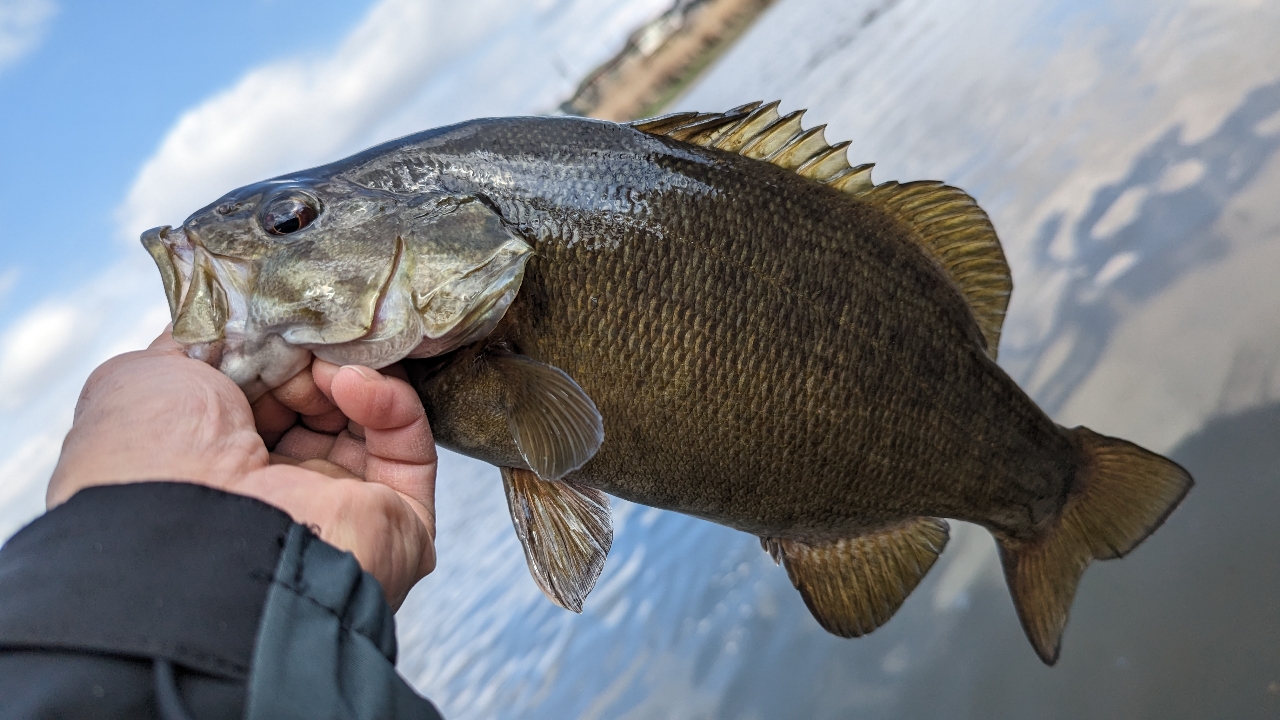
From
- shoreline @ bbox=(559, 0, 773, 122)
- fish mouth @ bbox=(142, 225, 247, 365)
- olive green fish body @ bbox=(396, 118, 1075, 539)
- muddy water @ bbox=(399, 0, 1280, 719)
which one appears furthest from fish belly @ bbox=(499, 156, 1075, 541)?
shoreline @ bbox=(559, 0, 773, 122)

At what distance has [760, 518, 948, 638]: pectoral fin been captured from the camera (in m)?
2.55

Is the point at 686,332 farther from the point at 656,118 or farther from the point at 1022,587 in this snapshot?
the point at 1022,587

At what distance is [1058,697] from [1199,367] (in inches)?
82.8

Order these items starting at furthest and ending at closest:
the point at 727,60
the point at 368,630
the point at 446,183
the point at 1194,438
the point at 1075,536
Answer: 1. the point at 727,60
2. the point at 1194,438
3. the point at 1075,536
4. the point at 446,183
5. the point at 368,630

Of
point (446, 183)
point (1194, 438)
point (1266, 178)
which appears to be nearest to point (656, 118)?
point (446, 183)

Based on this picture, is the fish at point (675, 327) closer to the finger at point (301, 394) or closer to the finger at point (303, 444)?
the finger at point (301, 394)

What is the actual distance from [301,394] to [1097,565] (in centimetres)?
400

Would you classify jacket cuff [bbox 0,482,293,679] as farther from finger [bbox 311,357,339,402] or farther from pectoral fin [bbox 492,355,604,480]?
pectoral fin [bbox 492,355,604,480]

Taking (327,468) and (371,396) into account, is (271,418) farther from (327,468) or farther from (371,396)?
(371,396)

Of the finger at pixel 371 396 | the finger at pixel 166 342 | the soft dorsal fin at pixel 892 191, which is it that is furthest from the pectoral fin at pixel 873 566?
the finger at pixel 166 342

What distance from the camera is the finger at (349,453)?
7.13ft

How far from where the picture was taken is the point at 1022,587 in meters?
2.64

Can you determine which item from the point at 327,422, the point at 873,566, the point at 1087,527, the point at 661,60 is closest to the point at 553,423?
the point at 327,422

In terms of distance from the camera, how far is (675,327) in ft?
7.08
